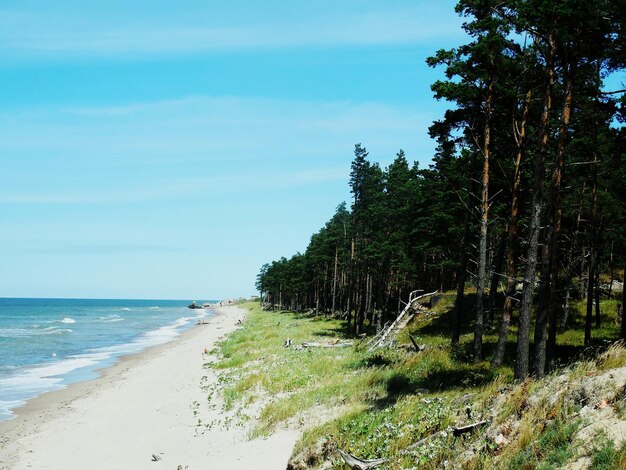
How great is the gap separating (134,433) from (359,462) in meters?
10.7

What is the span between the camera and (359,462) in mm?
9594

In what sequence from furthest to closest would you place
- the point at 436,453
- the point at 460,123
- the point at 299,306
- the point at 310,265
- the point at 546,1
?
the point at 299,306 < the point at 310,265 < the point at 460,123 < the point at 546,1 < the point at 436,453

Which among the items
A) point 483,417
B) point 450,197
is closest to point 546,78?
point 483,417

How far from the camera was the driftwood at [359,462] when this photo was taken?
9.41 metres

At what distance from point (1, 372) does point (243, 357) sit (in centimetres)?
1793

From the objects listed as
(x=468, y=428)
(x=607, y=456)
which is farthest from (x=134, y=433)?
(x=607, y=456)

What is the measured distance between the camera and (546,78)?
46.2ft

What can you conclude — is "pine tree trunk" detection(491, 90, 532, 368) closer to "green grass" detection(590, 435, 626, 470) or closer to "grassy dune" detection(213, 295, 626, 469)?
"grassy dune" detection(213, 295, 626, 469)

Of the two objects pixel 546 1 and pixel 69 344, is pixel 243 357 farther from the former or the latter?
pixel 69 344

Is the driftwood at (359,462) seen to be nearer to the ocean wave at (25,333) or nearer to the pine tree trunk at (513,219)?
the pine tree trunk at (513,219)

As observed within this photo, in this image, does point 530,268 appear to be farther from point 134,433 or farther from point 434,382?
point 134,433

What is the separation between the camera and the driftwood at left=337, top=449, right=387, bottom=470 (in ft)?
30.9

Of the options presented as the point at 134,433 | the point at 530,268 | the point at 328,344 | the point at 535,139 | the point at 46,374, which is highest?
the point at 535,139

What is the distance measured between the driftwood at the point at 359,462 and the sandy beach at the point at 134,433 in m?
2.44
